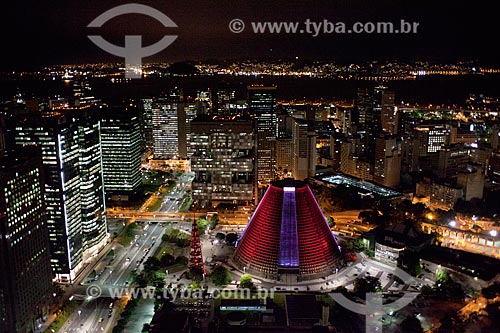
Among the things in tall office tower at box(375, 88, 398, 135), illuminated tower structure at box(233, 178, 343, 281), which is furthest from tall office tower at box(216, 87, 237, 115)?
illuminated tower structure at box(233, 178, 343, 281)

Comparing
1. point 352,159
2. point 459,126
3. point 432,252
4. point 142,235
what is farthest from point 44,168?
point 459,126

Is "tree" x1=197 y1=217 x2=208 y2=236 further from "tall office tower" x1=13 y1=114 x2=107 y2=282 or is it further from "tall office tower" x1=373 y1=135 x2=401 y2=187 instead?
"tall office tower" x1=373 y1=135 x2=401 y2=187

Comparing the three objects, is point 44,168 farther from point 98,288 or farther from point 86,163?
point 98,288

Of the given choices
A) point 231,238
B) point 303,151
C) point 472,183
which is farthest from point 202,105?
point 472,183

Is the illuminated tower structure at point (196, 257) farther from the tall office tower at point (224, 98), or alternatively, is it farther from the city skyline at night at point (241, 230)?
the tall office tower at point (224, 98)

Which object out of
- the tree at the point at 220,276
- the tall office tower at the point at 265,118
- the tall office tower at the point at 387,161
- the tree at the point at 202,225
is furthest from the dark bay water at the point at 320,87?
the tree at the point at 220,276
